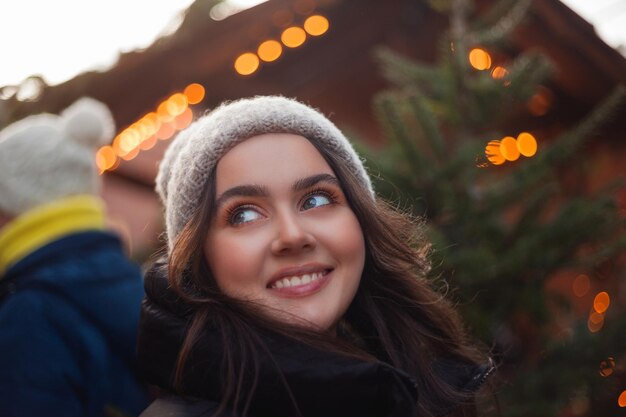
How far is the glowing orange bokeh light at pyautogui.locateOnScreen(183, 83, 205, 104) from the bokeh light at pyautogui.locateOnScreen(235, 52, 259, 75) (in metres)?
0.37

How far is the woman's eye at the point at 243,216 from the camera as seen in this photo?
179cm

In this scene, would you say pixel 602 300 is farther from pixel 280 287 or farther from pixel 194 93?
pixel 194 93

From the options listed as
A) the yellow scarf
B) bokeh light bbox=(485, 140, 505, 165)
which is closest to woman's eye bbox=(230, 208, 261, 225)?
the yellow scarf

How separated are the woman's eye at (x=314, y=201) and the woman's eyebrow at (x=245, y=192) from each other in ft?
0.39

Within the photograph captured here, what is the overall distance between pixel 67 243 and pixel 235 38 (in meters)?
3.20

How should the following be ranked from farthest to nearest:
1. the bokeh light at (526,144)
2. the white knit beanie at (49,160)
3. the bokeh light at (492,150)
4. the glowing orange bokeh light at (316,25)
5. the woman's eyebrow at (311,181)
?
1. the glowing orange bokeh light at (316,25)
2. the bokeh light at (526,144)
3. the bokeh light at (492,150)
4. the white knit beanie at (49,160)
5. the woman's eyebrow at (311,181)

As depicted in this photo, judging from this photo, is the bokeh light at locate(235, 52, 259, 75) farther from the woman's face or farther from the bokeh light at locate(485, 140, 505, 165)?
the woman's face

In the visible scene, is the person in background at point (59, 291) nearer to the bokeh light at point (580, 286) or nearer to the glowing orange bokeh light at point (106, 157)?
the glowing orange bokeh light at point (106, 157)

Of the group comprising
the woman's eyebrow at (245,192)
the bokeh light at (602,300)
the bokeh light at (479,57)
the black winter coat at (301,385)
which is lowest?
the black winter coat at (301,385)

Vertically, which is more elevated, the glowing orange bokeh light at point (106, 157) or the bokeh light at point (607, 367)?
the bokeh light at point (607, 367)

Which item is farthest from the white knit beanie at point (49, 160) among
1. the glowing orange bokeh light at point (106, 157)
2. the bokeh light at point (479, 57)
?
the glowing orange bokeh light at point (106, 157)

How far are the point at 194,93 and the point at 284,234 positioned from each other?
4407 millimetres

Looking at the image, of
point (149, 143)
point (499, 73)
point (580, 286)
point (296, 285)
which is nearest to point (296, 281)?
point (296, 285)

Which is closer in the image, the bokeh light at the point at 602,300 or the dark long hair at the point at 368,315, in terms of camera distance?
the dark long hair at the point at 368,315
